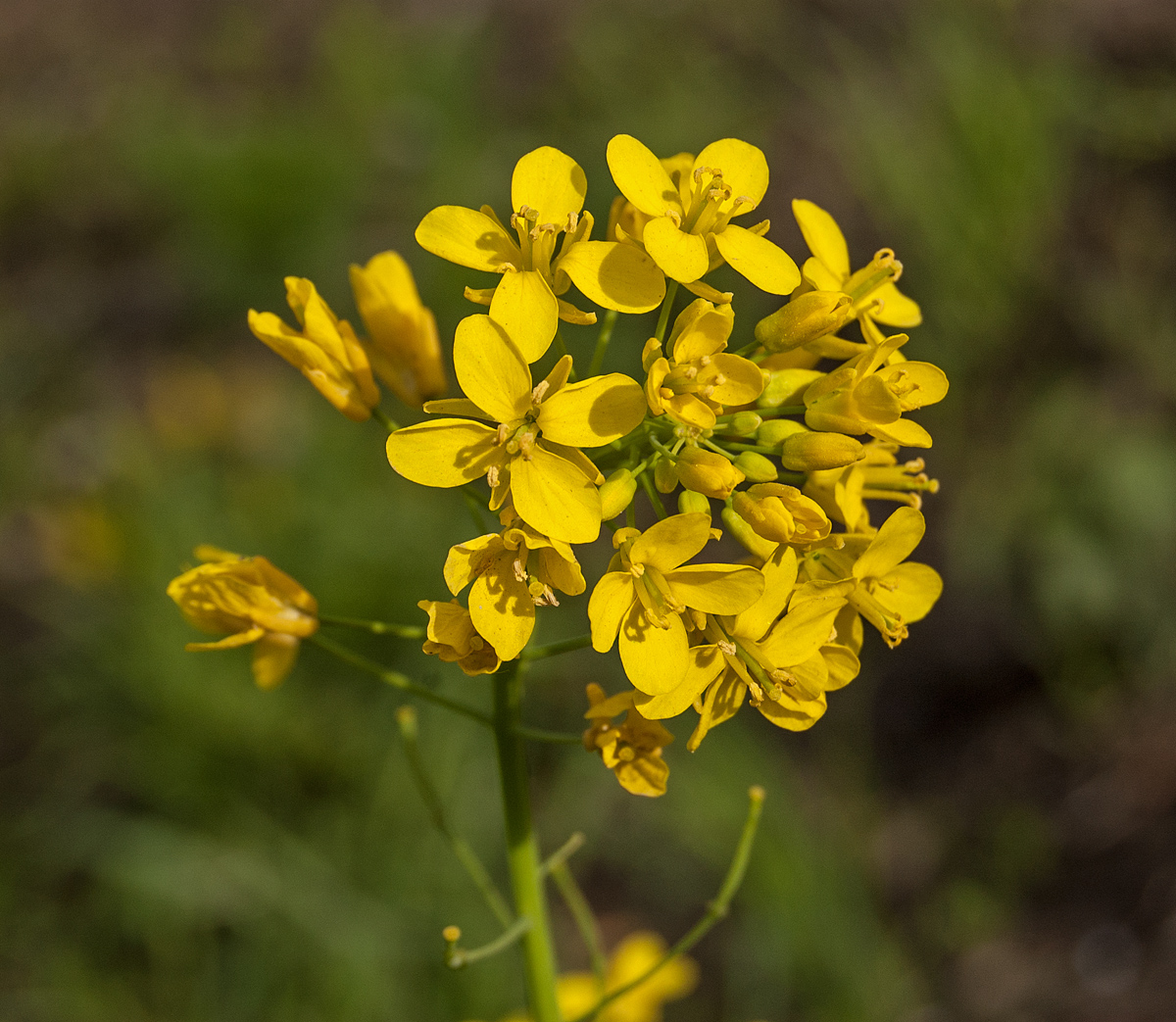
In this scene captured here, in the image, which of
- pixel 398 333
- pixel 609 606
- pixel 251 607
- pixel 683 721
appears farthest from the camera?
pixel 683 721

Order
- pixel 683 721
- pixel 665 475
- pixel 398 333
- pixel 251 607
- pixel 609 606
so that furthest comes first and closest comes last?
pixel 683 721 → pixel 398 333 → pixel 251 607 → pixel 665 475 → pixel 609 606

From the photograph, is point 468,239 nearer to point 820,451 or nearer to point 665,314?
point 665,314

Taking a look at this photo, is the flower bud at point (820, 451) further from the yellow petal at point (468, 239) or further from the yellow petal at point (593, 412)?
the yellow petal at point (468, 239)

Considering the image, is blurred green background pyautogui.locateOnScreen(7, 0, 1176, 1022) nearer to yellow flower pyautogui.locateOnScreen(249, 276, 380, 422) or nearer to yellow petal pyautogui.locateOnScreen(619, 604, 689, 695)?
yellow flower pyautogui.locateOnScreen(249, 276, 380, 422)

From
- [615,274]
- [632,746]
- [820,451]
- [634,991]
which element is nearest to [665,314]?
[615,274]

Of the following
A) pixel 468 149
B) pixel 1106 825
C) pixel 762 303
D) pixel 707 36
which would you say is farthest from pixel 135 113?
pixel 1106 825

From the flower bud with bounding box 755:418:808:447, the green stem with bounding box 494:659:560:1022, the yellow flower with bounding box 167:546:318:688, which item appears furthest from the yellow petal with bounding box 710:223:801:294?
the yellow flower with bounding box 167:546:318:688

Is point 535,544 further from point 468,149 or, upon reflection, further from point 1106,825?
point 468,149
